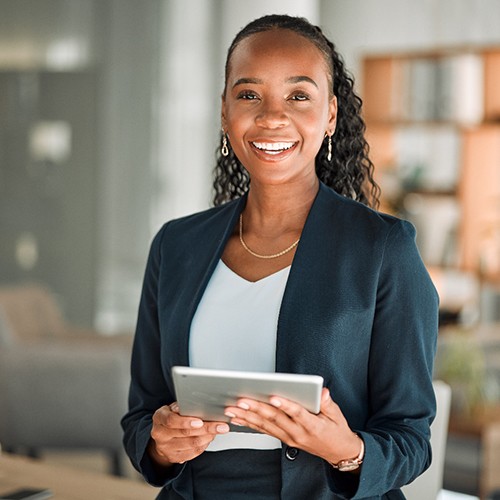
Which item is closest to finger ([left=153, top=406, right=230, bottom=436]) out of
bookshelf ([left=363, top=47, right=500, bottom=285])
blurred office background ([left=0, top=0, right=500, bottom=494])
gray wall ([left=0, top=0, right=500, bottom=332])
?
blurred office background ([left=0, top=0, right=500, bottom=494])

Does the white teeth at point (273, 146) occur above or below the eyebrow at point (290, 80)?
below

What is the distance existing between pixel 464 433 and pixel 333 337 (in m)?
2.62

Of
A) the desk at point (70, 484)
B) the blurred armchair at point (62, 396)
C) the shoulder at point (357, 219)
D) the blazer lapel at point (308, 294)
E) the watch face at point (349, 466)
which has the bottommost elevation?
the blurred armchair at point (62, 396)

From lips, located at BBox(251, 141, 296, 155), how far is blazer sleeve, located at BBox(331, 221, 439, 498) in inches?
8.9

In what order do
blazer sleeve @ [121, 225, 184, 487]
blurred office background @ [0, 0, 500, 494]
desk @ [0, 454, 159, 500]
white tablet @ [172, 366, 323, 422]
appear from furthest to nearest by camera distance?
blurred office background @ [0, 0, 500, 494]
desk @ [0, 454, 159, 500]
blazer sleeve @ [121, 225, 184, 487]
white tablet @ [172, 366, 323, 422]

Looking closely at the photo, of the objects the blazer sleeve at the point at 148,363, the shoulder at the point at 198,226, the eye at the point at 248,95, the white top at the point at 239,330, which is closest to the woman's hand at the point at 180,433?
the white top at the point at 239,330

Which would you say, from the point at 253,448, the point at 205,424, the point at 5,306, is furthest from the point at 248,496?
the point at 5,306

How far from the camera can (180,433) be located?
1.57m

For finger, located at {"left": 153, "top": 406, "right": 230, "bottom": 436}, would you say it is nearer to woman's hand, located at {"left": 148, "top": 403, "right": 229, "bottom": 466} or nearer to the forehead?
woman's hand, located at {"left": 148, "top": 403, "right": 229, "bottom": 466}

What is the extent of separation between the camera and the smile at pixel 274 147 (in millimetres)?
1688

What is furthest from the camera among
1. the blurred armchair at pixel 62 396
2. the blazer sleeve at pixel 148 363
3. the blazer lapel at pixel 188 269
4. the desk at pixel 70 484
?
the blurred armchair at pixel 62 396

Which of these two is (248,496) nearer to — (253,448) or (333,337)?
(253,448)

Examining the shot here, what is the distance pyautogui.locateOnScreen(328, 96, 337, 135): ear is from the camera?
1807mm

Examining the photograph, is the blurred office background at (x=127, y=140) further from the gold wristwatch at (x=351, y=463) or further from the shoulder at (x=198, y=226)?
the gold wristwatch at (x=351, y=463)
